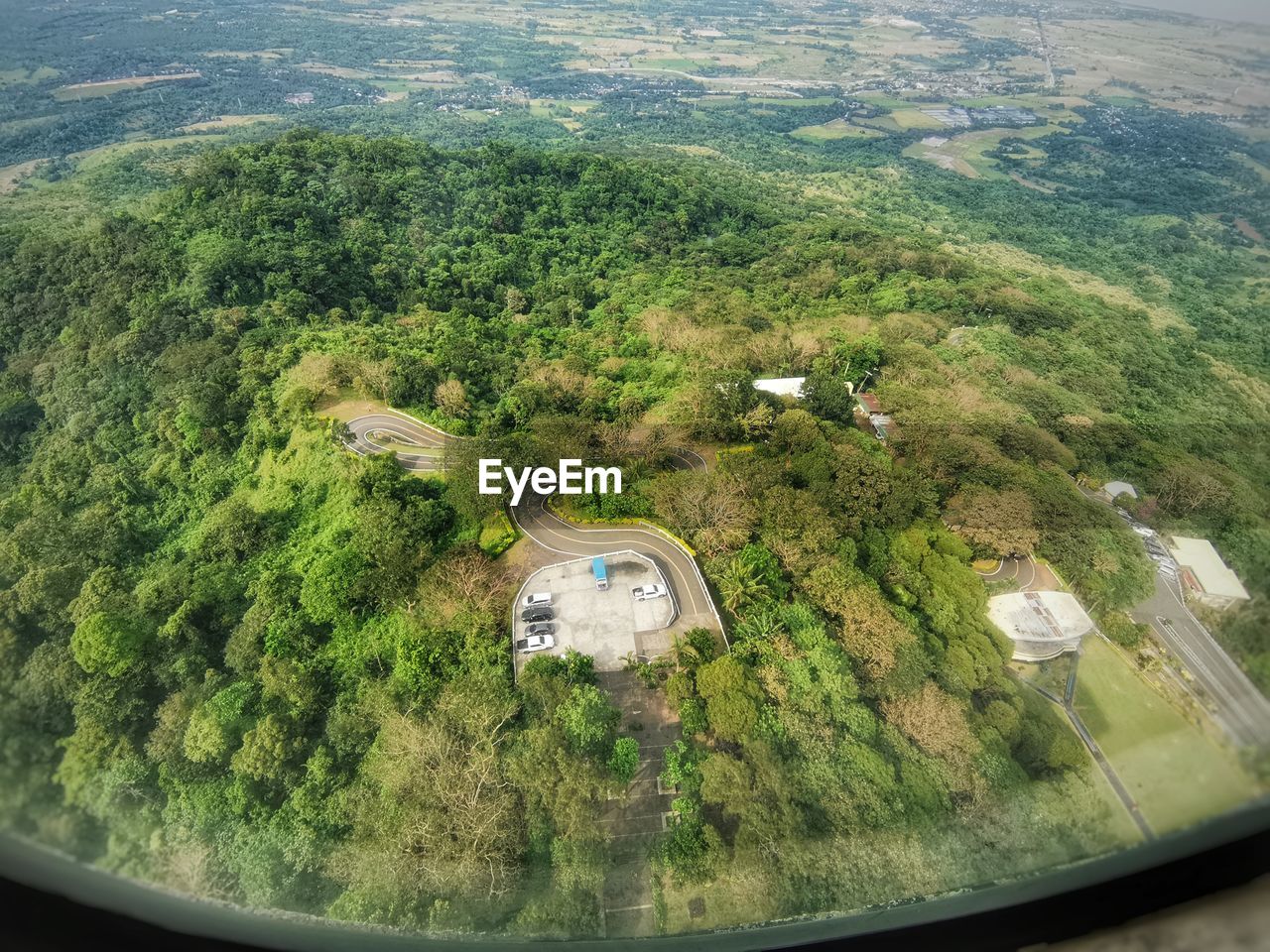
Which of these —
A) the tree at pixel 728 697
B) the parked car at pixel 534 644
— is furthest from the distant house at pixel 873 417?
the parked car at pixel 534 644

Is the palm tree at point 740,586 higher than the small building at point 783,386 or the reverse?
the reverse

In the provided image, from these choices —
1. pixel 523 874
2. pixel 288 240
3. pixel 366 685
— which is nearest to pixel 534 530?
pixel 366 685

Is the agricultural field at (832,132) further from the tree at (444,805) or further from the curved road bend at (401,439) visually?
the tree at (444,805)

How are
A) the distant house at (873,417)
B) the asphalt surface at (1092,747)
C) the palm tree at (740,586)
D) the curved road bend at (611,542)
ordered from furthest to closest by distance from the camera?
the distant house at (873,417), the curved road bend at (611,542), the palm tree at (740,586), the asphalt surface at (1092,747)

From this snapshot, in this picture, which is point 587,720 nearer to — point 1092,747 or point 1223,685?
point 1092,747

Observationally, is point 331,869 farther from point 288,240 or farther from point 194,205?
point 194,205

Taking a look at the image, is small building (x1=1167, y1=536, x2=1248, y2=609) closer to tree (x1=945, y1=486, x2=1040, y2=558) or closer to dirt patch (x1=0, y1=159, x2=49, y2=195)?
tree (x1=945, y1=486, x2=1040, y2=558)
